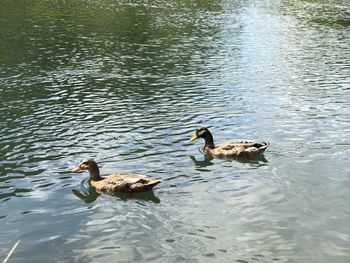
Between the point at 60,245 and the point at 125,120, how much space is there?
38.2 ft

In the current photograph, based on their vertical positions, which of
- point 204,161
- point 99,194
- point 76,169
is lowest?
point 204,161

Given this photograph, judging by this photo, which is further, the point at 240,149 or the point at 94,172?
the point at 240,149

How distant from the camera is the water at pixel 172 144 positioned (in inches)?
531

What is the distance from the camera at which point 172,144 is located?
21.1 m

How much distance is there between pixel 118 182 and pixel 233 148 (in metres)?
5.28

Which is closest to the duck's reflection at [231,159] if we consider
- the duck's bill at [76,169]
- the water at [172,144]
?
the water at [172,144]

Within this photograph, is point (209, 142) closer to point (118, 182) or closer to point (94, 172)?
point (94, 172)

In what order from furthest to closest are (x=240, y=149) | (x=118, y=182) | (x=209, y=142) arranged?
(x=209, y=142), (x=240, y=149), (x=118, y=182)

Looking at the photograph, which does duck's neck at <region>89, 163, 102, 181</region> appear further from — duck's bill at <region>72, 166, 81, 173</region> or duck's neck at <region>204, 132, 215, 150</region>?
duck's neck at <region>204, 132, 215, 150</region>

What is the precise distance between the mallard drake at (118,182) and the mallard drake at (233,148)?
4.48 meters

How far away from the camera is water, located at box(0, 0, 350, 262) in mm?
13484

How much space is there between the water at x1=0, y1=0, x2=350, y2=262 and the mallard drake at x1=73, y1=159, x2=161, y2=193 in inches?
10.9

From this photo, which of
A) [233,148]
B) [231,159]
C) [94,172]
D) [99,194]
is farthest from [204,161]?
[99,194]

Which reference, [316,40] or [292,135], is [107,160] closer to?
[292,135]
